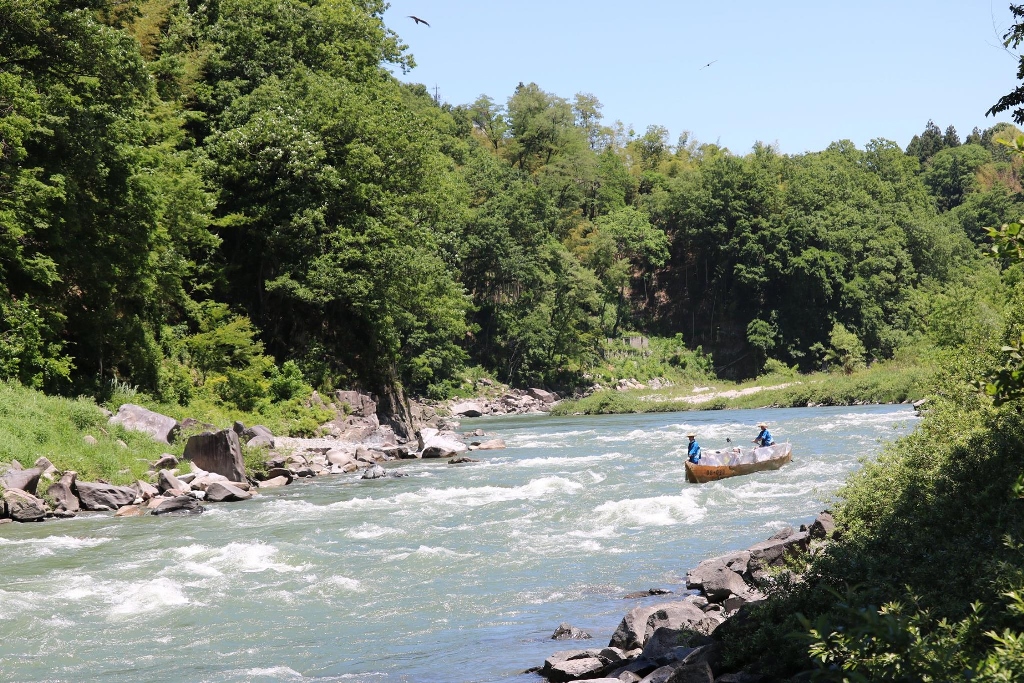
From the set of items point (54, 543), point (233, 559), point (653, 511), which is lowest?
point (653, 511)

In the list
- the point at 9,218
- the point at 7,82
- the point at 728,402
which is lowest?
the point at 728,402

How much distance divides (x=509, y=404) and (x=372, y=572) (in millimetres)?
49501

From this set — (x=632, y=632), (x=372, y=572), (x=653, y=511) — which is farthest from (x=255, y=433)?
(x=632, y=632)

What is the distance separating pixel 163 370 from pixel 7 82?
974cm

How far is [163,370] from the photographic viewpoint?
29.4 m

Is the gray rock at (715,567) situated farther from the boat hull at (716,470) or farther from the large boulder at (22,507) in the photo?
the large boulder at (22,507)

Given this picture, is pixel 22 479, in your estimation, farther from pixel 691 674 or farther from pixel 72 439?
pixel 691 674

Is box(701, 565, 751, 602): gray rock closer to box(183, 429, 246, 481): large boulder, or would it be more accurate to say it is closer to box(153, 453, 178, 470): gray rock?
box(183, 429, 246, 481): large boulder

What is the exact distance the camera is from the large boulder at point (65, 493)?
65.0 feet

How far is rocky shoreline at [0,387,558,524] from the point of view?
19.9 metres

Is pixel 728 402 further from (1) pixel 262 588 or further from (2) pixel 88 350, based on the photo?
(1) pixel 262 588

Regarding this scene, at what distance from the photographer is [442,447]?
108 feet

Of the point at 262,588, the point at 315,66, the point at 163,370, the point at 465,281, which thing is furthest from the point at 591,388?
the point at 262,588

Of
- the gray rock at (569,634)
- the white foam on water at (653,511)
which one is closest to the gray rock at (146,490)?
the white foam on water at (653,511)
